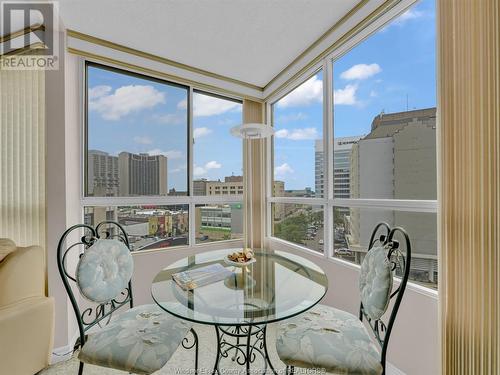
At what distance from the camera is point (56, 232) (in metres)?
1.85

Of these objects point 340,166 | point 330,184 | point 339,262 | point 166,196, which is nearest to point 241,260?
point 339,262

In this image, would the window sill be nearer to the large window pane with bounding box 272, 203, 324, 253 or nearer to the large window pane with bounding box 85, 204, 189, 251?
the large window pane with bounding box 272, 203, 324, 253

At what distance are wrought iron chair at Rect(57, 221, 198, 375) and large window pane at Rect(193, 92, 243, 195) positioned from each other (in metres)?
1.42

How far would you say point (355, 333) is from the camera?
1271 mm

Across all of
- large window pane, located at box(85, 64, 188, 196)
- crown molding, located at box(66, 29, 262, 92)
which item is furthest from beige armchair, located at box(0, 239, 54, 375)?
crown molding, located at box(66, 29, 262, 92)

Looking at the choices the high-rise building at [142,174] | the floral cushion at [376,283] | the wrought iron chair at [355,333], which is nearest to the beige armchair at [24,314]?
the high-rise building at [142,174]

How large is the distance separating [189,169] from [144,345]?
6.40ft

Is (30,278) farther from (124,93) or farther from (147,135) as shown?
(124,93)

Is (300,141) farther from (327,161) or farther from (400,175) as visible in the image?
(400,175)

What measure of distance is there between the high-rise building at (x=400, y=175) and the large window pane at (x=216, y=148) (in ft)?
5.20

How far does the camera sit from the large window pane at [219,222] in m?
2.88

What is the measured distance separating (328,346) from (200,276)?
0.88 meters

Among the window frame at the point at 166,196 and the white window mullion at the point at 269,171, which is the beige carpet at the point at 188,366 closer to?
the window frame at the point at 166,196

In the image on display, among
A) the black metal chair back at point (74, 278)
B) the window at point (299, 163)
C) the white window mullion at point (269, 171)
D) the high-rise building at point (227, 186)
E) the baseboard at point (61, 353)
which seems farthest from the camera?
the white window mullion at point (269, 171)
